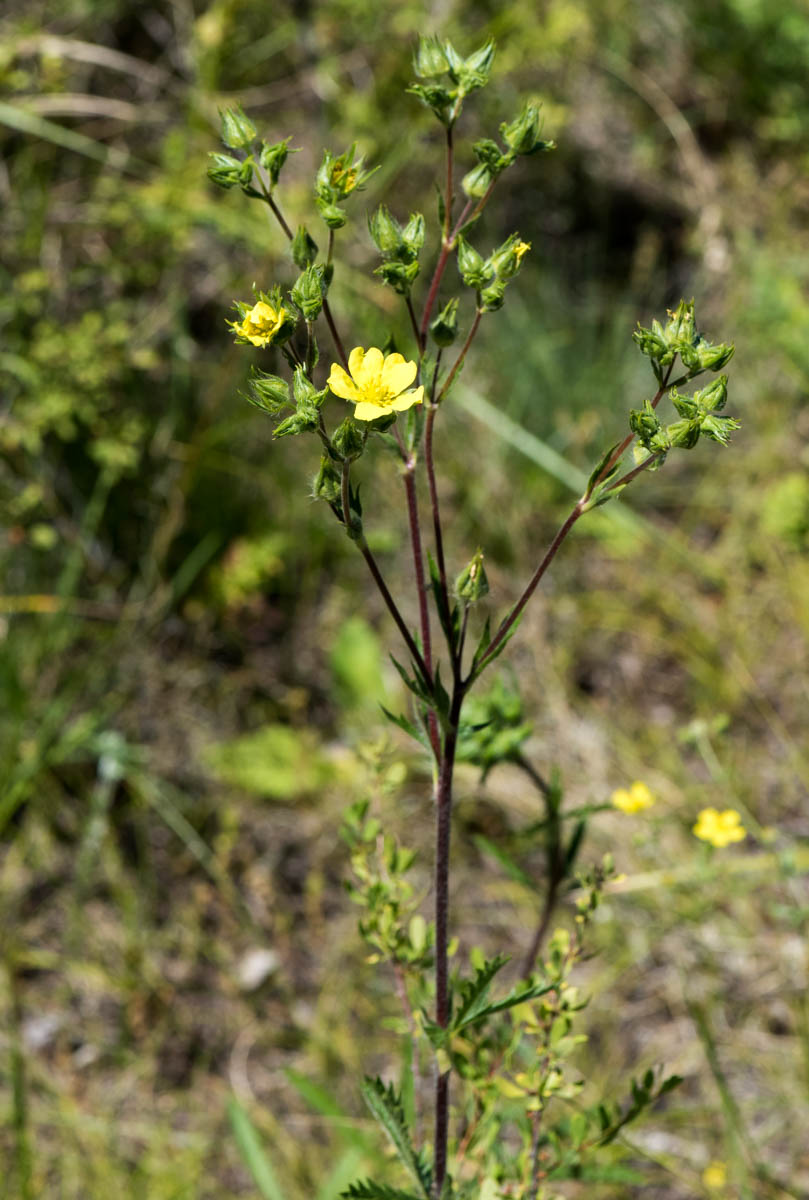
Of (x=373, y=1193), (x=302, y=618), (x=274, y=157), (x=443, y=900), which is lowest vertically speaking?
(x=373, y=1193)

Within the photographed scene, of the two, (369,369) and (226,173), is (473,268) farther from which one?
(226,173)

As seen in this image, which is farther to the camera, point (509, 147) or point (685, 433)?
point (509, 147)

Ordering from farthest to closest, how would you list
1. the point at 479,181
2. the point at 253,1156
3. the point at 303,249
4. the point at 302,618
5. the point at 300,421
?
the point at 302,618 → the point at 253,1156 → the point at 479,181 → the point at 303,249 → the point at 300,421

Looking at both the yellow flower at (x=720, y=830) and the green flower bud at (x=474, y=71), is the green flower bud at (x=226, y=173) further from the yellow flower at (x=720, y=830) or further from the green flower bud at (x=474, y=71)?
the yellow flower at (x=720, y=830)

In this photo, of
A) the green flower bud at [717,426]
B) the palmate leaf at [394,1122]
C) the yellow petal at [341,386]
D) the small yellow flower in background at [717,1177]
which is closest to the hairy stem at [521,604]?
the green flower bud at [717,426]

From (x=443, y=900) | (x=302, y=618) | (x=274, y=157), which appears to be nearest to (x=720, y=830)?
(x=443, y=900)

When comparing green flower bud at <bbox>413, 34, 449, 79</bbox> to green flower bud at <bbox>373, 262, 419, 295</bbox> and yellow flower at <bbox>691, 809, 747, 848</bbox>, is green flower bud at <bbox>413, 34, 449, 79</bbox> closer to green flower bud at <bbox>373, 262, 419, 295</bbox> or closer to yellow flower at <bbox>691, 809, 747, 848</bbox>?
green flower bud at <bbox>373, 262, 419, 295</bbox>

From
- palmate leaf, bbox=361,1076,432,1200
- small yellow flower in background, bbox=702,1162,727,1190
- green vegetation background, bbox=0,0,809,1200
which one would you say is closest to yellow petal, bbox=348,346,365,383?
palmate leaf, bbox=361,1076,432,1200
